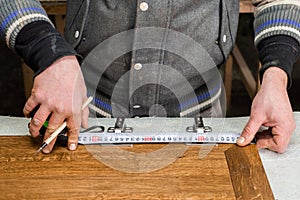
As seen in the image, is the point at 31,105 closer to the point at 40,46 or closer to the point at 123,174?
the point at 40,46

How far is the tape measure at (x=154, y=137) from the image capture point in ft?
3.44

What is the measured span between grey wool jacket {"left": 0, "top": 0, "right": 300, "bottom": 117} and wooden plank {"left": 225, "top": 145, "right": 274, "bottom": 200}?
266 mm

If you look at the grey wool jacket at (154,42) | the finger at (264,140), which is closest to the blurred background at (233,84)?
the grey wool jacket at (154,42)

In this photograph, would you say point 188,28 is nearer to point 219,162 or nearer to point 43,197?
point 219,162

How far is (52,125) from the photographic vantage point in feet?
3.32

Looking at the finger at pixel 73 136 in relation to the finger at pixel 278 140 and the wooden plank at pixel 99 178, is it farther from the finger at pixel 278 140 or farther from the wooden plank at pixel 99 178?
the finger at pixel 278 140

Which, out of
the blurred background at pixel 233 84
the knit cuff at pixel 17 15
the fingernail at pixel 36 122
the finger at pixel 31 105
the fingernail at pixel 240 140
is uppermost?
the knit cuff at pixel 17 15

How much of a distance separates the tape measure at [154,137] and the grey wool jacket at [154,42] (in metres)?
0.18

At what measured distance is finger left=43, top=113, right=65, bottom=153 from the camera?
3.29ft

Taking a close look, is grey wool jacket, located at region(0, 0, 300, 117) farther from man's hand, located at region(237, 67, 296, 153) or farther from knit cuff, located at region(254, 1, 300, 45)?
man's hand, located at region(237, 67, 296, 153)

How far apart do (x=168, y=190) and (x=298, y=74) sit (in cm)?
251

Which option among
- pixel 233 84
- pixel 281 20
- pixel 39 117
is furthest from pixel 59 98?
pixel 233 84

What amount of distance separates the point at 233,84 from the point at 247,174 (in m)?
2.45

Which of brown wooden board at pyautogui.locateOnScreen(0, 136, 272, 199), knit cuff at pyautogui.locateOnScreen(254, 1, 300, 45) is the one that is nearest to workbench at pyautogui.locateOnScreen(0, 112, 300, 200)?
brown wooden board at pyautogui.locateOnScreen(0, 136, 272, 199)
